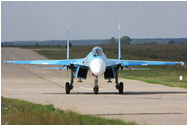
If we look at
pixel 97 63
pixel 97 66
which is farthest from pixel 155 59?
→ pixel 97 66

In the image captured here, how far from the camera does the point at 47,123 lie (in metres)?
11.6

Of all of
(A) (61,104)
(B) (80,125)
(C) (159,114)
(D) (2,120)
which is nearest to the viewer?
(B) (80,125)

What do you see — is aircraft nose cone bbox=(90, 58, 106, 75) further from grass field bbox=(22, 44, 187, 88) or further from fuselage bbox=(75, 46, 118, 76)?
grass field bbox=(22, 44, 187, 88)

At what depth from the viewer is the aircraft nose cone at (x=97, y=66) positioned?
73.9 ft

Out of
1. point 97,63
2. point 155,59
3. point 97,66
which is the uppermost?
point 155,59

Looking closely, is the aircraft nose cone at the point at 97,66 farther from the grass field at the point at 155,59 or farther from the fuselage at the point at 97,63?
the grass field at the point at 155,59

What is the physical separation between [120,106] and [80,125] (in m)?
6.69

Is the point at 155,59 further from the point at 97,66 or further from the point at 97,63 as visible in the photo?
the point at 97,66

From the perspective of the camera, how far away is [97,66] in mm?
22594

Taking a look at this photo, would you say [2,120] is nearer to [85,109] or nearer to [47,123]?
[47,123]

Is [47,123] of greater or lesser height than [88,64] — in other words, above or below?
below

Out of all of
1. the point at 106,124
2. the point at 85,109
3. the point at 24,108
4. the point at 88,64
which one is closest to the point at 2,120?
the point at 106,124

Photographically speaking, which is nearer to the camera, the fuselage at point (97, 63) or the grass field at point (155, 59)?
the fuselage at point (97, 63)

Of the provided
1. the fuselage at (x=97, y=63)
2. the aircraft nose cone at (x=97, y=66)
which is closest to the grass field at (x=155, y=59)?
the fuselage at (x=97, y=63)
